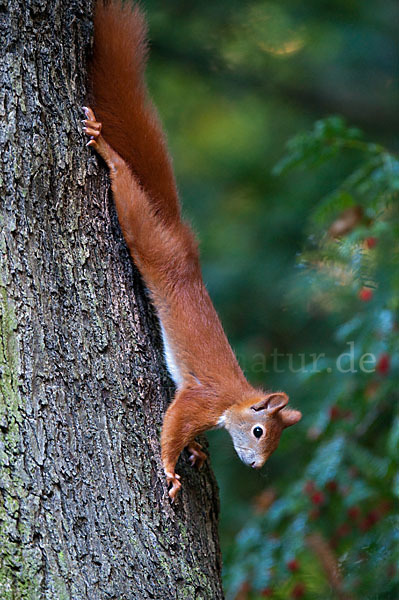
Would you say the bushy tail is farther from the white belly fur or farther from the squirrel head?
the squirrel head

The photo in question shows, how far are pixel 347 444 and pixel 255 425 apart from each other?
0.68 metres

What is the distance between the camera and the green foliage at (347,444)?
2.77 metres

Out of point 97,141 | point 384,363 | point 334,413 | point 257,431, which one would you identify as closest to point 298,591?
point 334,413

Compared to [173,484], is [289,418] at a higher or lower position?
higher

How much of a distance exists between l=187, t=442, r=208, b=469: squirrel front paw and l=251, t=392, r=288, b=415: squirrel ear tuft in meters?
0.28

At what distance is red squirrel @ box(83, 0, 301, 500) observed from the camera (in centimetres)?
215

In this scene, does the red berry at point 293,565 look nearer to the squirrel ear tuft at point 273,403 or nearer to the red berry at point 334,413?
the red berry at point 334,413

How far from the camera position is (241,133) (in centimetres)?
670

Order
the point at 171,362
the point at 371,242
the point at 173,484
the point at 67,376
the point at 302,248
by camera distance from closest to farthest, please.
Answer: the point at 67,376 → the point at 173,484 → the point at 171,362 → the point at 371,242 → the point at 302,248

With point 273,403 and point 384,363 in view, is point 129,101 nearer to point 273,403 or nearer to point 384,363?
point 273,403

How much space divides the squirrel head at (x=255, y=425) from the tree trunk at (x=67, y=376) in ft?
1.70

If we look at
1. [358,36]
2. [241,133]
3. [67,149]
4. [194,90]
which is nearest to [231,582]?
[67,149]

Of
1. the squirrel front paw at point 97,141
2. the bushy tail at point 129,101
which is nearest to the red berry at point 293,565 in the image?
the bushy tail at point 129,101

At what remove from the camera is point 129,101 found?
2324mm
